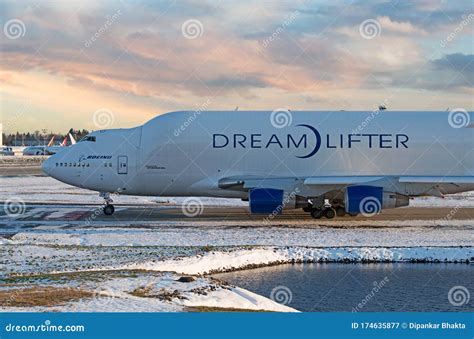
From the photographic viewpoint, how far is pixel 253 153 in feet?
98.5

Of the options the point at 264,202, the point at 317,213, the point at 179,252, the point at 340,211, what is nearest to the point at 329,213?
the point at 317,213

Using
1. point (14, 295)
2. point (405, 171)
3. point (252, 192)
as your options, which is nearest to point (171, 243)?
point (252, 192)

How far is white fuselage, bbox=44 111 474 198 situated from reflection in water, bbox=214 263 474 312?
9.61m

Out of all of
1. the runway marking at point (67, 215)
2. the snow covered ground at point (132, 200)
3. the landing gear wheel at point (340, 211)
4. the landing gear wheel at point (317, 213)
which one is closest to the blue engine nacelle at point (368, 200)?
the landing gear wheel at point (317, 213)

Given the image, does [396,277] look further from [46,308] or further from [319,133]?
[319,133]

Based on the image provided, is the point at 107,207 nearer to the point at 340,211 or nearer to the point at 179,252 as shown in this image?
the point at 340,211

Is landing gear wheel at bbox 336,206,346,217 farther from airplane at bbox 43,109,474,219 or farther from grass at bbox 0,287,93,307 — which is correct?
grass at bbox 0,287,93,307

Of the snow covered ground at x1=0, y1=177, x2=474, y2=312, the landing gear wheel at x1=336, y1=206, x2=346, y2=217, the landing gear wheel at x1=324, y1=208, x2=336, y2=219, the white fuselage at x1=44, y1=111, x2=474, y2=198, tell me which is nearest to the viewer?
the snow covered ground at x1=0, y1=177, x2=474, y2=312

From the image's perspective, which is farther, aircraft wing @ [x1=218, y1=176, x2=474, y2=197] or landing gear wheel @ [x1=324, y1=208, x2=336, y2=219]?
landing gear wheel @ [x1=324, y1=208, x2=336, y2=219]

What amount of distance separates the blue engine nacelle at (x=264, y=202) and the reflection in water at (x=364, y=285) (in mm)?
7765

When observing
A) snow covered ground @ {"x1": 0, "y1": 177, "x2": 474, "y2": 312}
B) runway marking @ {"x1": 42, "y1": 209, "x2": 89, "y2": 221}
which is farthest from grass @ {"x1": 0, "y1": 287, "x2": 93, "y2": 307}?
runway marking @ {"x1": 42, "y1": 209, "x2": 89, "y2": 221}

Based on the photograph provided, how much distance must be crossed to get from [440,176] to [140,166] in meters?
12.9

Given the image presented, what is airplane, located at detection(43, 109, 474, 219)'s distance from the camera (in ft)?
97.6

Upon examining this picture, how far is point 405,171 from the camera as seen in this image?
3059 centimetres
